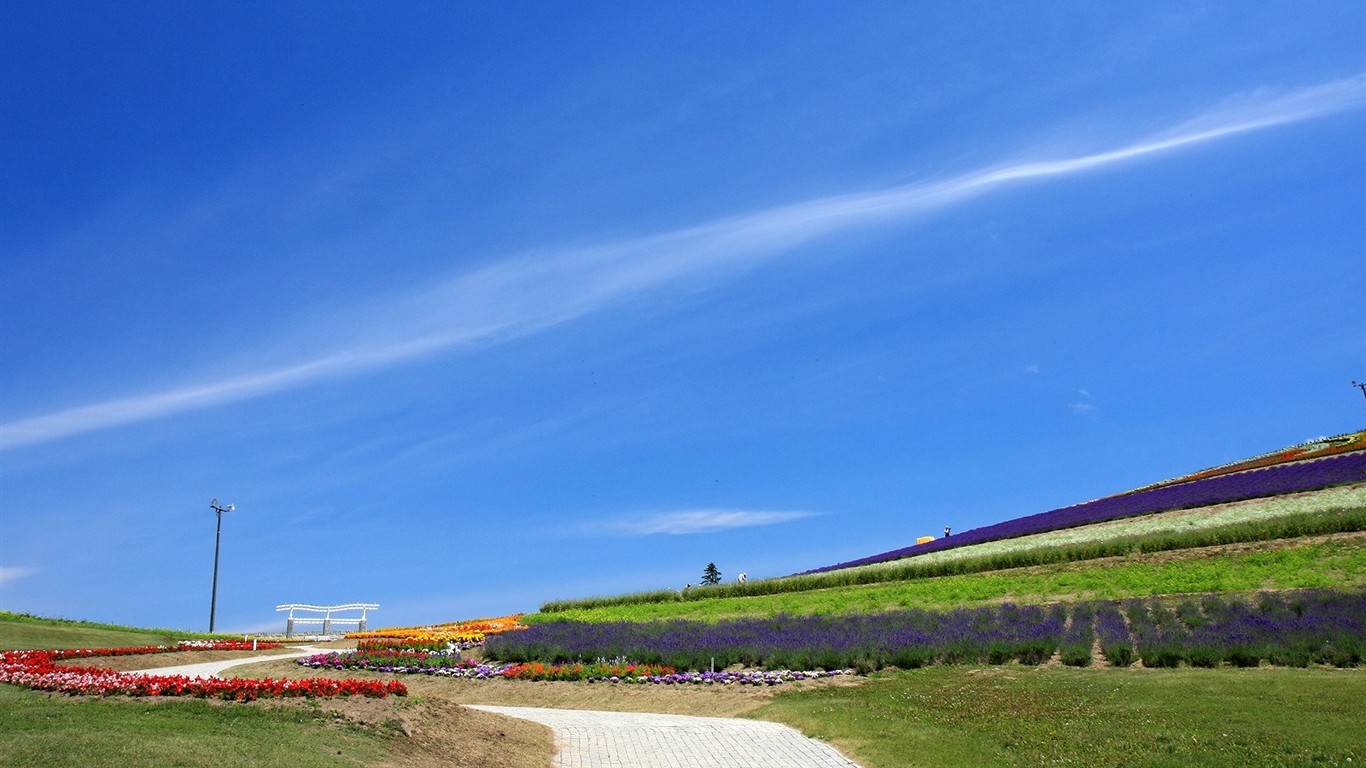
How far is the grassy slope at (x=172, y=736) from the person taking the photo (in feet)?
28.3

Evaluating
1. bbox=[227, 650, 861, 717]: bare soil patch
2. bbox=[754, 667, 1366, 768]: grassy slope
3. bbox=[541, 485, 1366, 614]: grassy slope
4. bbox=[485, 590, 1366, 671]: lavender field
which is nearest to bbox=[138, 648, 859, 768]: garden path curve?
bbox=[754, 667, 1366, 768]: grassy slope

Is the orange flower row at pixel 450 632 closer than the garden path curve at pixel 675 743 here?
No

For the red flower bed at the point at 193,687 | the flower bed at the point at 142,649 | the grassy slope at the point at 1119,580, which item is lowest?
the red flower bed at the point at 193,687

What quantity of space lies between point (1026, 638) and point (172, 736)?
1516 centimetres

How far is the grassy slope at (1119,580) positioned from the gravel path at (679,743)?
38.8 feet

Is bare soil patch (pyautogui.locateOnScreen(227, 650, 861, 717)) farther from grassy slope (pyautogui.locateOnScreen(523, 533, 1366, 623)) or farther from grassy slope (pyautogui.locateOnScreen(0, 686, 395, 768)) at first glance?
grassy slope (pyautogui.locateOnScreen(523, 533, 1366, 623))

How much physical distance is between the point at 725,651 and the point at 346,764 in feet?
40.3

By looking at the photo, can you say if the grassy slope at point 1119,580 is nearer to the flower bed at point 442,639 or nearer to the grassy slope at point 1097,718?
the flower bed at point 442,639

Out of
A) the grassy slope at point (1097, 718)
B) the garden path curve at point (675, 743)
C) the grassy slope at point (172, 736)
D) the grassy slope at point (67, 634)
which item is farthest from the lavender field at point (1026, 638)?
the grassy slope at point (67, 634)

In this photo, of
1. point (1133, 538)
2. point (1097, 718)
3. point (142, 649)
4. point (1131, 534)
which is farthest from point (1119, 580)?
point (142, 649)

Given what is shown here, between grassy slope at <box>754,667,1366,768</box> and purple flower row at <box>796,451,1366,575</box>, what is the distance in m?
20.1

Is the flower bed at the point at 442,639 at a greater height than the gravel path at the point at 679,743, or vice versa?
the flower bed at the point at 442,639

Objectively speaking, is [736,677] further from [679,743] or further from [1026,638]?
[1026,638]

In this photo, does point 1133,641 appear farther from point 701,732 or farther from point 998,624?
point 701,732
